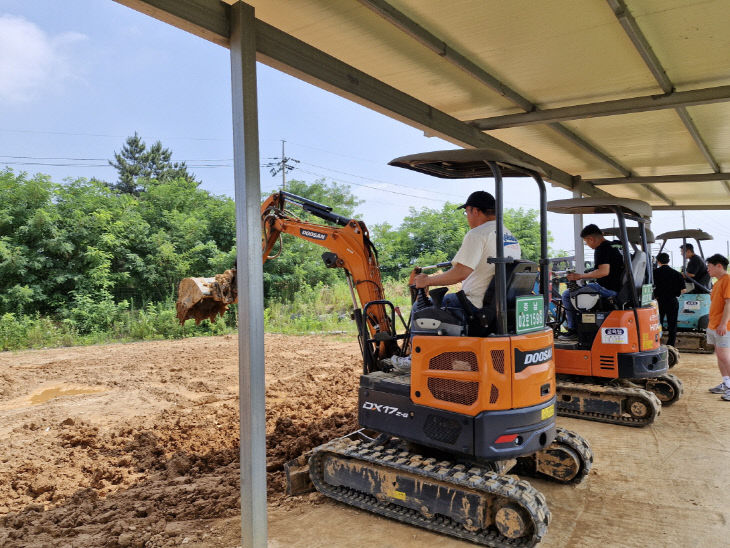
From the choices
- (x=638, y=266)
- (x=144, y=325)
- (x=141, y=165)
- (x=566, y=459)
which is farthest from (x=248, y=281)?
(x=141, y=165)

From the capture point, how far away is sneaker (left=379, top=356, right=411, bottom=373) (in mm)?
4539

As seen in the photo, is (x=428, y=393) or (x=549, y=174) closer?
(x=428, y=393)

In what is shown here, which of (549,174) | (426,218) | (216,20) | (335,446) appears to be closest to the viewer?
(216,20)

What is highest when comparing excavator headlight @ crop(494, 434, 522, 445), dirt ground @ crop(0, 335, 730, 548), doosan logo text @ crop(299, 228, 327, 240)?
doosan logo text @ crop(299, 228, 327, 240)

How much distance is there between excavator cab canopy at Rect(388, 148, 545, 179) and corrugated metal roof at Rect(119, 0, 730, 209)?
950 millimetres

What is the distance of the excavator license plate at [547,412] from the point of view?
12.3 ft

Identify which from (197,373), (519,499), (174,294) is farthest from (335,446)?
(174,294)

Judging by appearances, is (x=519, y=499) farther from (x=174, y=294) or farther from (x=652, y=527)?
(x=174, y=294)

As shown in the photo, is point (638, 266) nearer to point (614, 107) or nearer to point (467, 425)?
point (614, 107)

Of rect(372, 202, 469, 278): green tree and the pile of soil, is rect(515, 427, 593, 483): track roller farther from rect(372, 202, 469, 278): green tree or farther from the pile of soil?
rect(372, 202, 469, 278): green tree

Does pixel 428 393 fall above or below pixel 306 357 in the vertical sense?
above

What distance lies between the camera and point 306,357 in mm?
10992

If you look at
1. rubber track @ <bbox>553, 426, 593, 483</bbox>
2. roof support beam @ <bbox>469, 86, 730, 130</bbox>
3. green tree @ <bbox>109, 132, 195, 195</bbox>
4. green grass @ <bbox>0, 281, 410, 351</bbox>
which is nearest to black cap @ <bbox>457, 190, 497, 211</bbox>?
rubber track @ <bbox>553, 426, 593, 483</bbox>

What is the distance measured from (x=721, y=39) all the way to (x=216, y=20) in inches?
161
